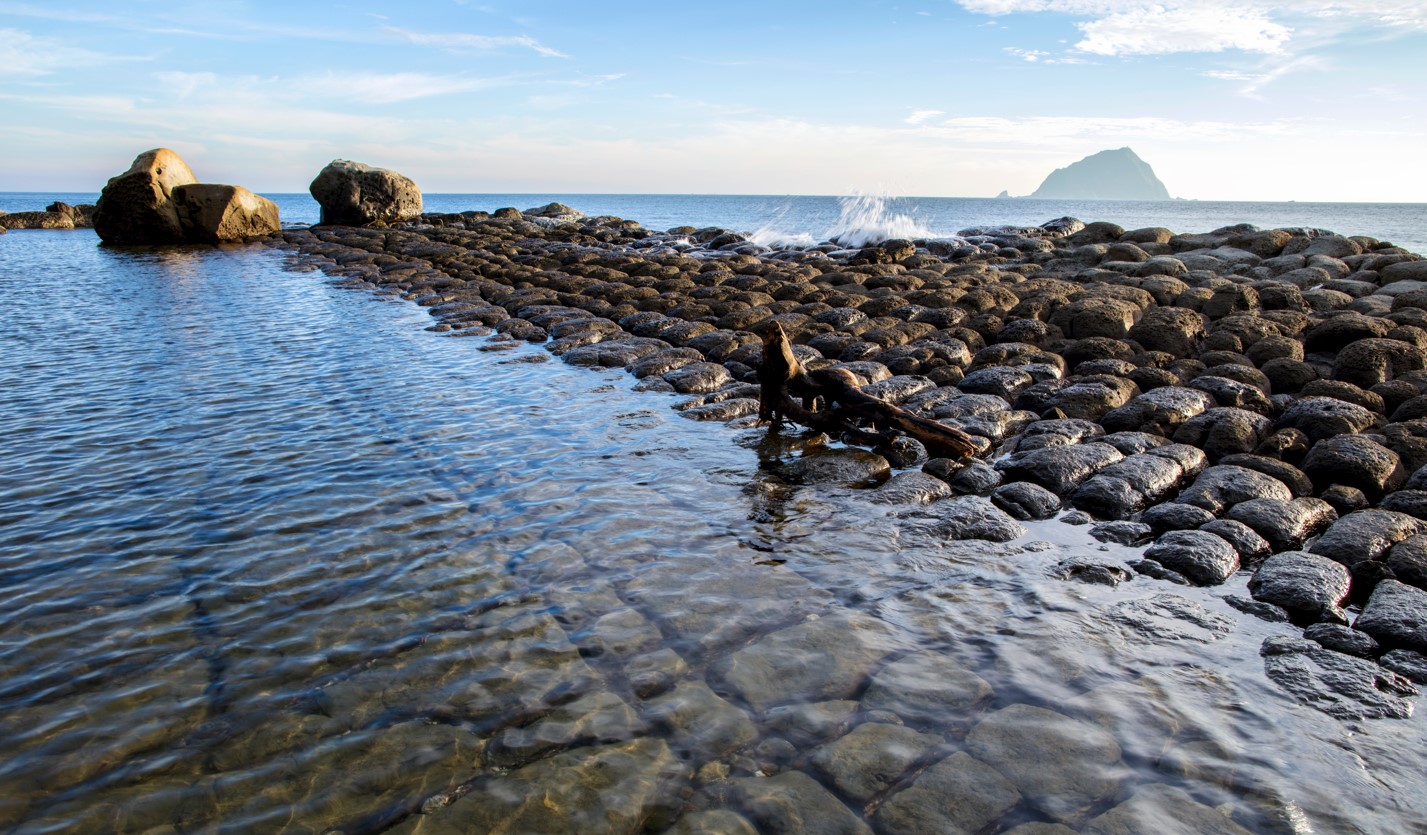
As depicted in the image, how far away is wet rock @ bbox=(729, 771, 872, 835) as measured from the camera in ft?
12.2

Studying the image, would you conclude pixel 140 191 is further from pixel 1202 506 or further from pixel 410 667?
pixel 1202 506

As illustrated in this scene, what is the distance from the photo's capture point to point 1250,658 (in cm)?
527

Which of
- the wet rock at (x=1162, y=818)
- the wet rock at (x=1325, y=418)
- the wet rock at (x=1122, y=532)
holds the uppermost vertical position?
the wet rock at (x=1325, y=418)

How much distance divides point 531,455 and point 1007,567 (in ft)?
17.4

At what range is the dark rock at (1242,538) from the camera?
21.9 feet

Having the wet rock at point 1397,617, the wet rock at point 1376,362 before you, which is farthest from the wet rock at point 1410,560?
the wet rock at point 1376,362

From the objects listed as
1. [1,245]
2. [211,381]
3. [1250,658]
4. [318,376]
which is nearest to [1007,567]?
[1250,658]

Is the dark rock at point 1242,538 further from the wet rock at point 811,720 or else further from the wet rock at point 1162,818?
the wet rock at point 811,720

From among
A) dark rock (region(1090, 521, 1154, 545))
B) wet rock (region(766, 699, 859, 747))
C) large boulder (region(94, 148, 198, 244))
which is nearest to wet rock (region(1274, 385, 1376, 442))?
dark rock (region(1090, 521, 1154, 545))

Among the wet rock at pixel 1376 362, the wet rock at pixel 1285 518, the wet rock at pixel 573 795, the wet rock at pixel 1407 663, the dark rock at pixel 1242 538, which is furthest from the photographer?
the wet rock at pixel 1376 362

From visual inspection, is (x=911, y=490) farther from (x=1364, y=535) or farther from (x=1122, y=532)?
(x=1364, y=535)

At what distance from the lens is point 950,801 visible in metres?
3.91

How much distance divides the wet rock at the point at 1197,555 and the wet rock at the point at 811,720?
353 centimetres

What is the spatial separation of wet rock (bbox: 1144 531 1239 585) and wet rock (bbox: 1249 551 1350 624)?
0.75 feet
